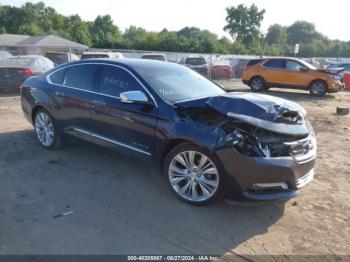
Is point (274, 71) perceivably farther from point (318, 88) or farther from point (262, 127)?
point (262, 127)

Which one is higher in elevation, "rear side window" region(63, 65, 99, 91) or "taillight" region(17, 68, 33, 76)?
"rear side window" region(63, 65, 99, 91)

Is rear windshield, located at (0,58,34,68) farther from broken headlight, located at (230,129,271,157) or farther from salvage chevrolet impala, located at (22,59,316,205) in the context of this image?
broken headlight, located at (230,129,271,157)

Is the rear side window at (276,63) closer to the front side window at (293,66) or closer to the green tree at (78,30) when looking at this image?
the front side window at (293,66)

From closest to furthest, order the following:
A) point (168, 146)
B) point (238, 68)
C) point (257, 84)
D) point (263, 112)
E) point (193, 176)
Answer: point (263, 112) → point (193, 176) → point (168, 146) → point (257, 84) → point (238, 68)

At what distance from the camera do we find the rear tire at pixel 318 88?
15.9m

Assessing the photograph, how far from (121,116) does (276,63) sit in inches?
525

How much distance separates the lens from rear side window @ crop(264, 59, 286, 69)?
16594 millimetres

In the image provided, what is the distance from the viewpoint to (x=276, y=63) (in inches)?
660

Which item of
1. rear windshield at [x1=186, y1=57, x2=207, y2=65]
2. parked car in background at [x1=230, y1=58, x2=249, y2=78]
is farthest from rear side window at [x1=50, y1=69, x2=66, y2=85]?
parked car in background at [x1=230, y1=58, x2=249, y2=78]

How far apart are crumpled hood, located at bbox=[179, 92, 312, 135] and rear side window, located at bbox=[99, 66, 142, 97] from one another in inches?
34.8

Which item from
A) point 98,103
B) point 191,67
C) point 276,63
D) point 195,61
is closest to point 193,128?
point 98,103

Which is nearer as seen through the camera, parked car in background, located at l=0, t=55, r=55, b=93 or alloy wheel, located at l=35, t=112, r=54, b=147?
alloy wheel, located at l=35, t=112, r=54, b=147

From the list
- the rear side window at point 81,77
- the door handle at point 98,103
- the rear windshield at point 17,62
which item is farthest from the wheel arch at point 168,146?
the rear windshield at point 17,62

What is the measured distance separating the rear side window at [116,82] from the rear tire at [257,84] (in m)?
13.0
